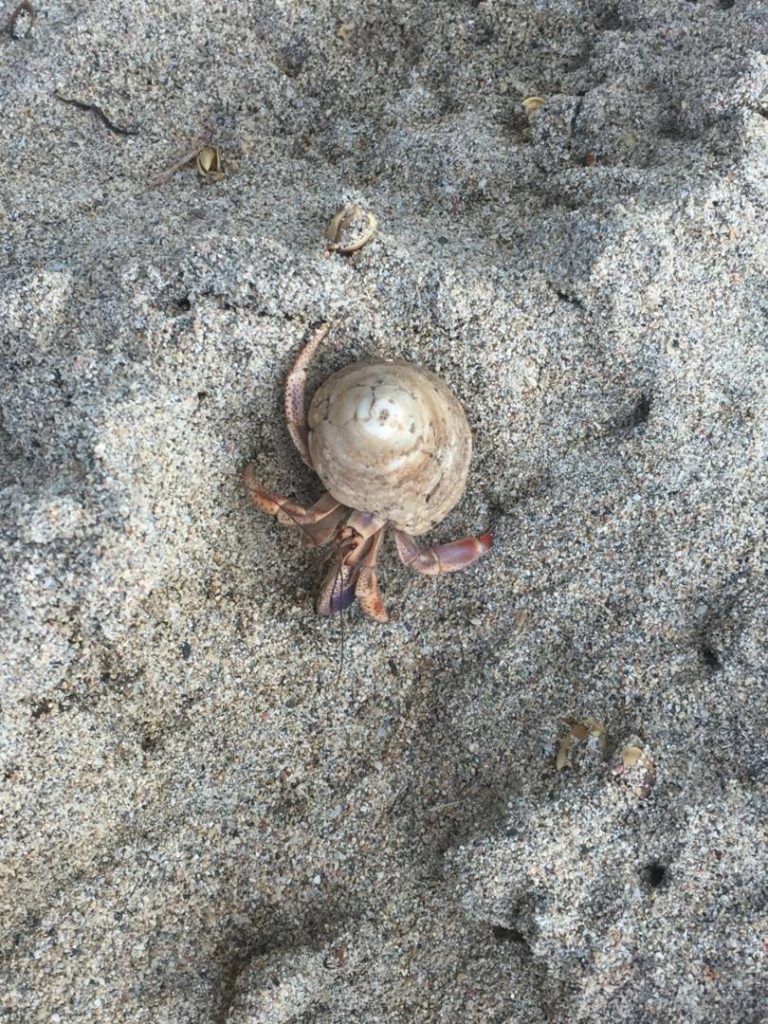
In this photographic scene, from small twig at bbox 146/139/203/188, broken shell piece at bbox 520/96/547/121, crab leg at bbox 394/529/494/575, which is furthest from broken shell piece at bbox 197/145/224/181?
crab leg at bbox 394/529/494/575

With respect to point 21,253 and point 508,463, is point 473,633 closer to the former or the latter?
point 508,463

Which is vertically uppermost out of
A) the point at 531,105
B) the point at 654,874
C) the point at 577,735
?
the point at 531,105

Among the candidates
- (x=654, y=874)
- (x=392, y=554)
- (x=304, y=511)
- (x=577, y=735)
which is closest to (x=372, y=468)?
(x=304, y=511)

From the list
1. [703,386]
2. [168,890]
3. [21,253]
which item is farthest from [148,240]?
[168,890]

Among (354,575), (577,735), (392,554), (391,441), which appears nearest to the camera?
(391,441)

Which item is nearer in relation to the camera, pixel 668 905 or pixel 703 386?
pixel 668 905

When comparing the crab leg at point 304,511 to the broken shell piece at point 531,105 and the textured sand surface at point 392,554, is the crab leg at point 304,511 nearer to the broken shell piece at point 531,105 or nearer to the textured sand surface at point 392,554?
the textured sand surface at point 392,554

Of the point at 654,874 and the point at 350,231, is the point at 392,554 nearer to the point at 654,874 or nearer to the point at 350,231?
the point at 350,231
